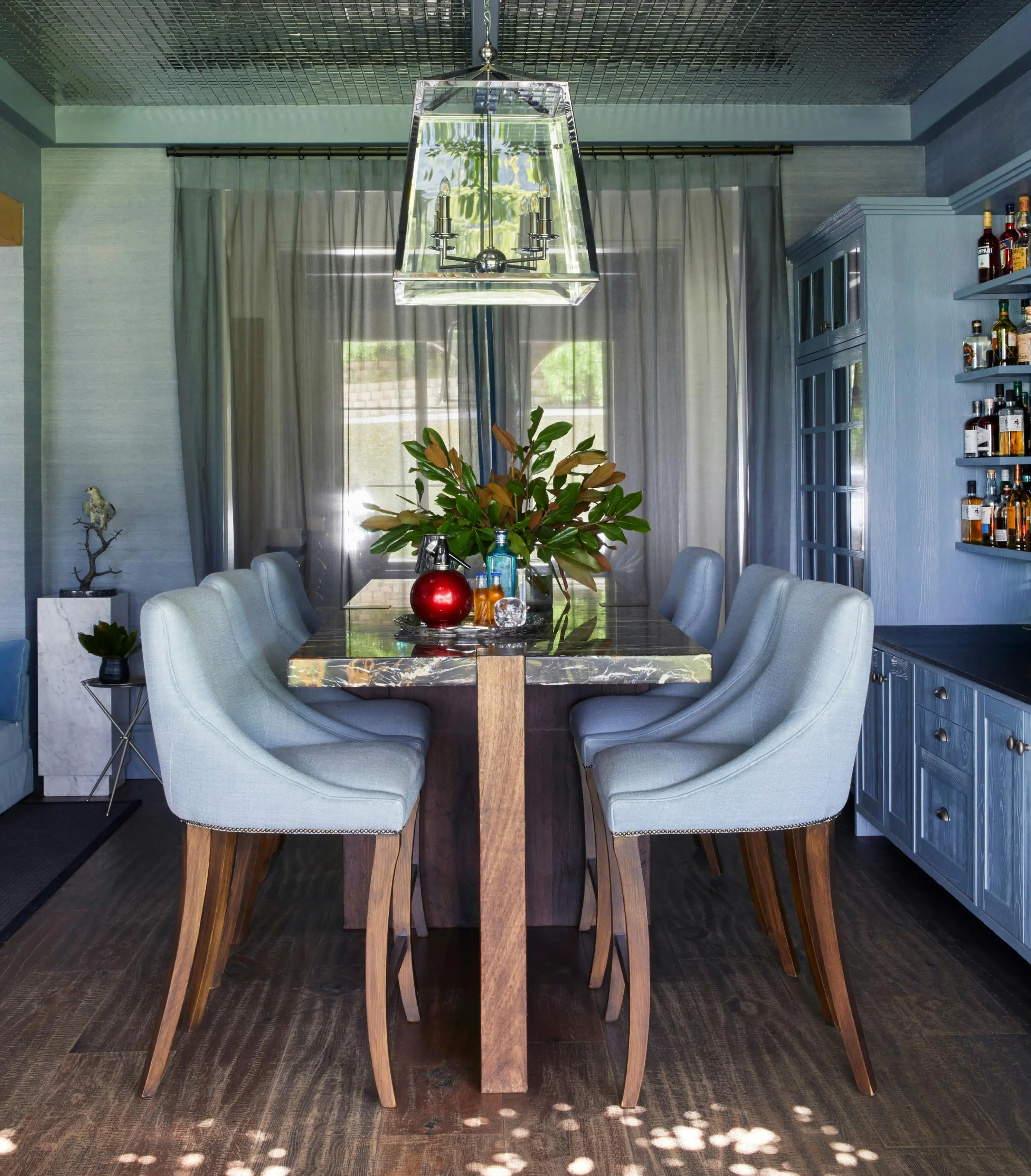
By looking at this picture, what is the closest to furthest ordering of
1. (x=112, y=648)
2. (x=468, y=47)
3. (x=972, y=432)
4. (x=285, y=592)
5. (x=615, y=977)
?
(x=615, y=977)
(x=285, y=592)
(x=972, y=432)
(x=468, y=47)
(x=112, y=648)

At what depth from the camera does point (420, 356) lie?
4.98 meters

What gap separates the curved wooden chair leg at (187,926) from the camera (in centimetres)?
229

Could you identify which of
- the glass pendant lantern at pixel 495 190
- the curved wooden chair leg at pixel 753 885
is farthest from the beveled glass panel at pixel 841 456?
the curved wooden chair leg at pixel 753 885

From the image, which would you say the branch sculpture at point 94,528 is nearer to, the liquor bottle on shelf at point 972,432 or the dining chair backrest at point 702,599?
the dining chair backrest at point 702,599

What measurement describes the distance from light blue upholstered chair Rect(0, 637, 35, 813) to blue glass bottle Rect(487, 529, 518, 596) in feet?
8.09

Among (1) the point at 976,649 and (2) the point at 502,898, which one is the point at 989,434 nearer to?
(1) the point at 976,649

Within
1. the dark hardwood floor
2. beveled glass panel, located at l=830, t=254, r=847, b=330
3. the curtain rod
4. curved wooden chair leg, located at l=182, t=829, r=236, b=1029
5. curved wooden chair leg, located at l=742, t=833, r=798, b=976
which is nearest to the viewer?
the dark hardwood floor

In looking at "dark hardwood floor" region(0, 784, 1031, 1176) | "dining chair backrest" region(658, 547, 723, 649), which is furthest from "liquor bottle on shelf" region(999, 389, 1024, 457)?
"dark hardwood floor" region(0, 784, 1031, 1176)

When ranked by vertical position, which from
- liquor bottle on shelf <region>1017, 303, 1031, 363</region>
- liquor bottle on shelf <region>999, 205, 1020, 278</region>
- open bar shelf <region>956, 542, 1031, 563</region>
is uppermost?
liquor bottle on shelf <region>999, 205, 1020, 278</region>

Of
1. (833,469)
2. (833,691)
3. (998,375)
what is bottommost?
(833,691)

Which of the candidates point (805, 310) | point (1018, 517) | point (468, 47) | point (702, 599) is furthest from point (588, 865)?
point (468, 47)

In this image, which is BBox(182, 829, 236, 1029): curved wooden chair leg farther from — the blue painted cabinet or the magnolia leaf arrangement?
the blue painted cabinet

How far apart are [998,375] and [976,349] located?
0.19 meters

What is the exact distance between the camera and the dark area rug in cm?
336
